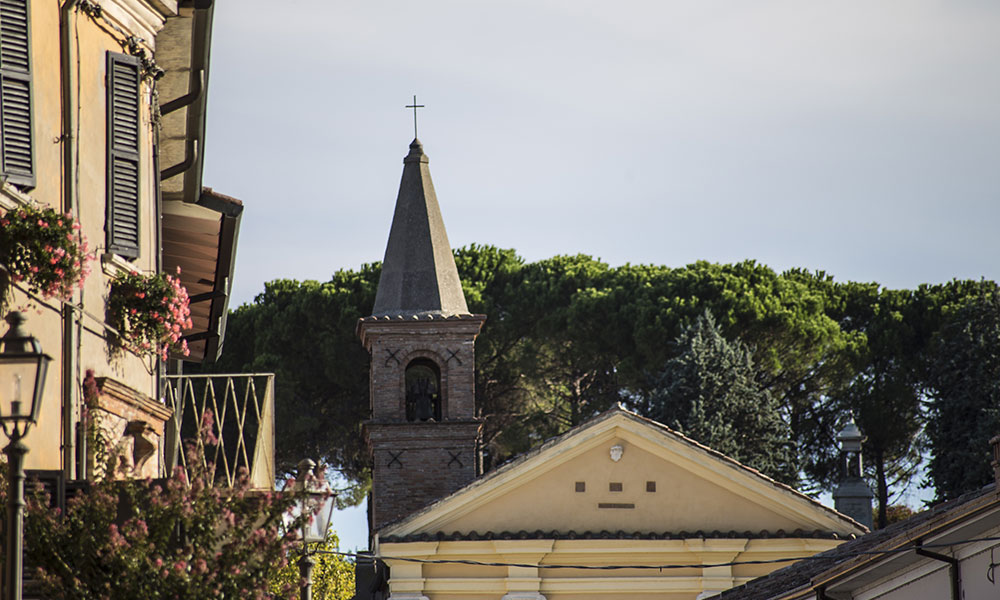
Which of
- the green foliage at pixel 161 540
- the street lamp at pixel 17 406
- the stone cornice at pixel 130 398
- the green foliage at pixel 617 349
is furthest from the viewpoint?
the green foliage at pixel 617 349

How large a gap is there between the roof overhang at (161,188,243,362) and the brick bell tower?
15.4 meters

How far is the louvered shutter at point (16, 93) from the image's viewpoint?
11102 millimetres

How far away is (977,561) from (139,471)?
20.6ft

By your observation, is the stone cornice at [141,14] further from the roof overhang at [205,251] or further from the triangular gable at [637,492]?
the triangular gable at [637,492]

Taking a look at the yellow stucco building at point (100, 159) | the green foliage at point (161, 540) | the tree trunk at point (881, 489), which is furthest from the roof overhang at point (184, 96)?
the tree trunk at point (881, 489)

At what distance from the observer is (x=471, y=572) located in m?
25.3

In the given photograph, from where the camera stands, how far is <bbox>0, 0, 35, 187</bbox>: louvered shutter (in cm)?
1110

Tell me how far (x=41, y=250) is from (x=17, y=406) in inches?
126

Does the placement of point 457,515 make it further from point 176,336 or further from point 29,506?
point 29,506

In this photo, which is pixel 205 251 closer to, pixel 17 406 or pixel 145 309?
pixel 145 309

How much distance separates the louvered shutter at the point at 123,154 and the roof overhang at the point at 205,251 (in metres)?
2.80

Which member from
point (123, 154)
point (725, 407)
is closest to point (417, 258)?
point (725, 407)

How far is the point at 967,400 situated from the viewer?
4191 cm

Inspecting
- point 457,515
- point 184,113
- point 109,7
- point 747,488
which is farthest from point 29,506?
point 747,488
